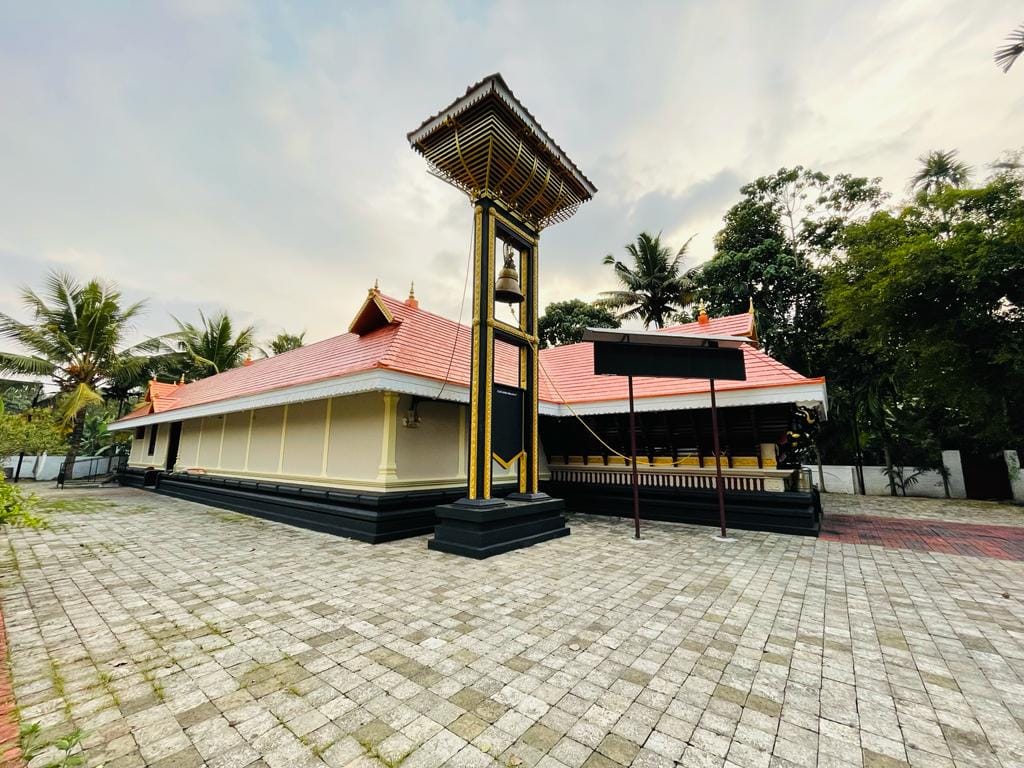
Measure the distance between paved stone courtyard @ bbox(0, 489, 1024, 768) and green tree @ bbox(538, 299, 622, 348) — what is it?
734 inches

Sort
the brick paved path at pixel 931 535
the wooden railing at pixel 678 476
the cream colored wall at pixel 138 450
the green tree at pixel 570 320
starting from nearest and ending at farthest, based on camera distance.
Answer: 1. the brick paved path at pixel 931 535
2. the wooden railing at pixel 678 476
3. the cream colored wall at pixel 138 450
4. the green tree at pixel 570 320

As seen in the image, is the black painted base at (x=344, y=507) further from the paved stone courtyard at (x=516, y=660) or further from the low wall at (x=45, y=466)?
the low wall at (x=45, y=466)

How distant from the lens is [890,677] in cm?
253

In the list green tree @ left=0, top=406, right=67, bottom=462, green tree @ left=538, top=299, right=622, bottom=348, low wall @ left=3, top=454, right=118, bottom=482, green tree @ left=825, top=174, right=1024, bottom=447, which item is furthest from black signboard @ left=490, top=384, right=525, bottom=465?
low wall @ left=3, top=454, right=118, bottom=482

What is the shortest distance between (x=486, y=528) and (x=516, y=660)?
269 centimetres

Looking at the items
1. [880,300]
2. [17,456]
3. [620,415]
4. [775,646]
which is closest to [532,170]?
[620,415]

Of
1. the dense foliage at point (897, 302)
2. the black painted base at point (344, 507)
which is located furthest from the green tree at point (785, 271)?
the black painted base at point (344, 507)

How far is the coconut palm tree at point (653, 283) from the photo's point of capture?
19359 millimetres

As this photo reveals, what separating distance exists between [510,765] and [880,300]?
612 inches

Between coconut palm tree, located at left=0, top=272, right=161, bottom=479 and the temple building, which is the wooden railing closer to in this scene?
the temple building

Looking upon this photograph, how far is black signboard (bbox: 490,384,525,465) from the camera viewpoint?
19.7 ft

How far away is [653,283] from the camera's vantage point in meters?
19.5

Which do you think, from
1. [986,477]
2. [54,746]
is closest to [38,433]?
[54,746]

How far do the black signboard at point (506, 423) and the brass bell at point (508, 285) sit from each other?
144cm
